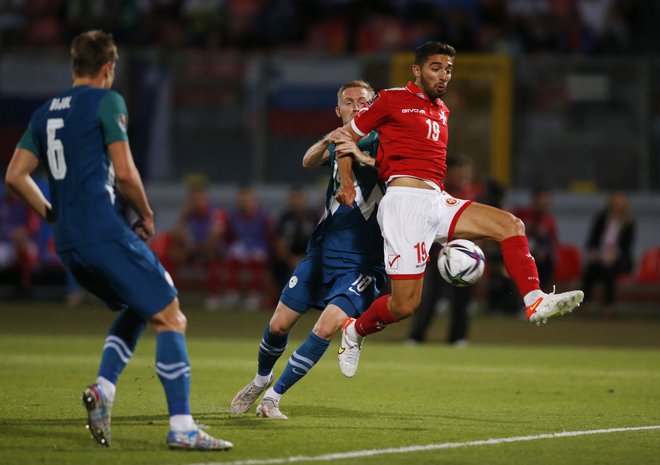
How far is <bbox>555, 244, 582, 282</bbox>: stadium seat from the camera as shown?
21078 millimetres

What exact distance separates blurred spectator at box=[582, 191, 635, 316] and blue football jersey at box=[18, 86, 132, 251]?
14278 mm

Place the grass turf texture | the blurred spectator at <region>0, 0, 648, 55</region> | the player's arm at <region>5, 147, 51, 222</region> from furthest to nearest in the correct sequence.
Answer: the blurred spectator at <region>0, 0, 648, 55</region> < the grass turf texture < the player's arm at <region>5, 147, 51, 222</region>

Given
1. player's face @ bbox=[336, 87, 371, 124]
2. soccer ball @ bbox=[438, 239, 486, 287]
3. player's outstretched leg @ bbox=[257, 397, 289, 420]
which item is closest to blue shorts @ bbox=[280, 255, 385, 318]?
soccer ball @ bbox=[438, 239, 486, 287]

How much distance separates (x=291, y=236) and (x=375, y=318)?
38.7 ft

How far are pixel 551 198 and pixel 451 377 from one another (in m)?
10.5

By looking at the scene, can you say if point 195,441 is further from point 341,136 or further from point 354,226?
point 341,136

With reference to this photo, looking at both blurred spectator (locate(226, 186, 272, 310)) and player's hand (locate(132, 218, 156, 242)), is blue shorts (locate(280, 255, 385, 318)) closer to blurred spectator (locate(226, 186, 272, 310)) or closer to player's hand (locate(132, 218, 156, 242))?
player's hand (locate(132, 218, 156, 242))

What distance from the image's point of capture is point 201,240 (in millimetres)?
20938

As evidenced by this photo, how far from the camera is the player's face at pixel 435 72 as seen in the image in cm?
875

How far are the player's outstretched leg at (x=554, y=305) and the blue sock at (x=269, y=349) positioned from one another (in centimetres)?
176

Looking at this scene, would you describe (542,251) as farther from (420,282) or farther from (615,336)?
(420,282)

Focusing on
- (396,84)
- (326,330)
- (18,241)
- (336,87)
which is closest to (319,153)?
(326,330)

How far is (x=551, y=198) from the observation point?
21.7m

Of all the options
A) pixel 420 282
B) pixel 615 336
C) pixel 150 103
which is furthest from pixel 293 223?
pixel 420 282
